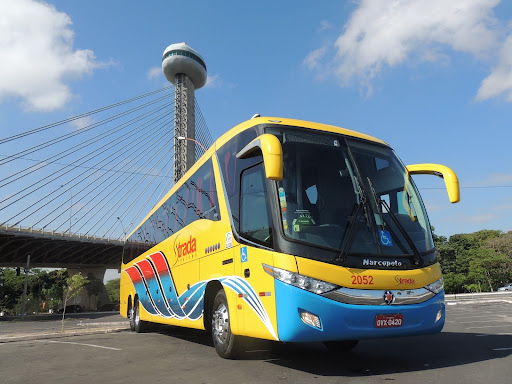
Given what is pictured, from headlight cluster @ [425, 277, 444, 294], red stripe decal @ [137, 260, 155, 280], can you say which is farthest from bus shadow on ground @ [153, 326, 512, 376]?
red stripe decal @ [137, 260, 155, 280]

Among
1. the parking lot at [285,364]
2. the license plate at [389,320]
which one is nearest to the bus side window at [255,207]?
the license plate at [389,320]

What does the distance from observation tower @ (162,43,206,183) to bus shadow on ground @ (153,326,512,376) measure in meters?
36.8

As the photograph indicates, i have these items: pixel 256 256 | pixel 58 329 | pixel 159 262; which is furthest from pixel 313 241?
pixel 58 329

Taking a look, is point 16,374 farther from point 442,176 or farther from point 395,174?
point 442,176

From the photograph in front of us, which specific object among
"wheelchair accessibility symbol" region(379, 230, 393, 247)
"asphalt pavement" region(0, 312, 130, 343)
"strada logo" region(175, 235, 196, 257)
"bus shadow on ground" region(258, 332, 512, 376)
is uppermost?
"strada logo" region(175, 235, 196, 257)

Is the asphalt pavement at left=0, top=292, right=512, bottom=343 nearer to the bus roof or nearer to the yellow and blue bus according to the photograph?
the yellow and blue bus

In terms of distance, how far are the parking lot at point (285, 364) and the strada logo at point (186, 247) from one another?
70.3 inches

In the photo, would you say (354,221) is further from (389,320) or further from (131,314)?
(131,314)

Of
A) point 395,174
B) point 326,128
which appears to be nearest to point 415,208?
point 395,174

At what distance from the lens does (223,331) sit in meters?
6.22

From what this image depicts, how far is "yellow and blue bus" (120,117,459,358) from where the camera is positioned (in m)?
4.75

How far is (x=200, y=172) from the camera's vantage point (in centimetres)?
827

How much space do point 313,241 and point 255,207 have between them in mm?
1048

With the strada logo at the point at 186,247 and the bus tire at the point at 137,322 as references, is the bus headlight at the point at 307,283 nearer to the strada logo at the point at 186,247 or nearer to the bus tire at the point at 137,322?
the strada logo at the point at 186,247
